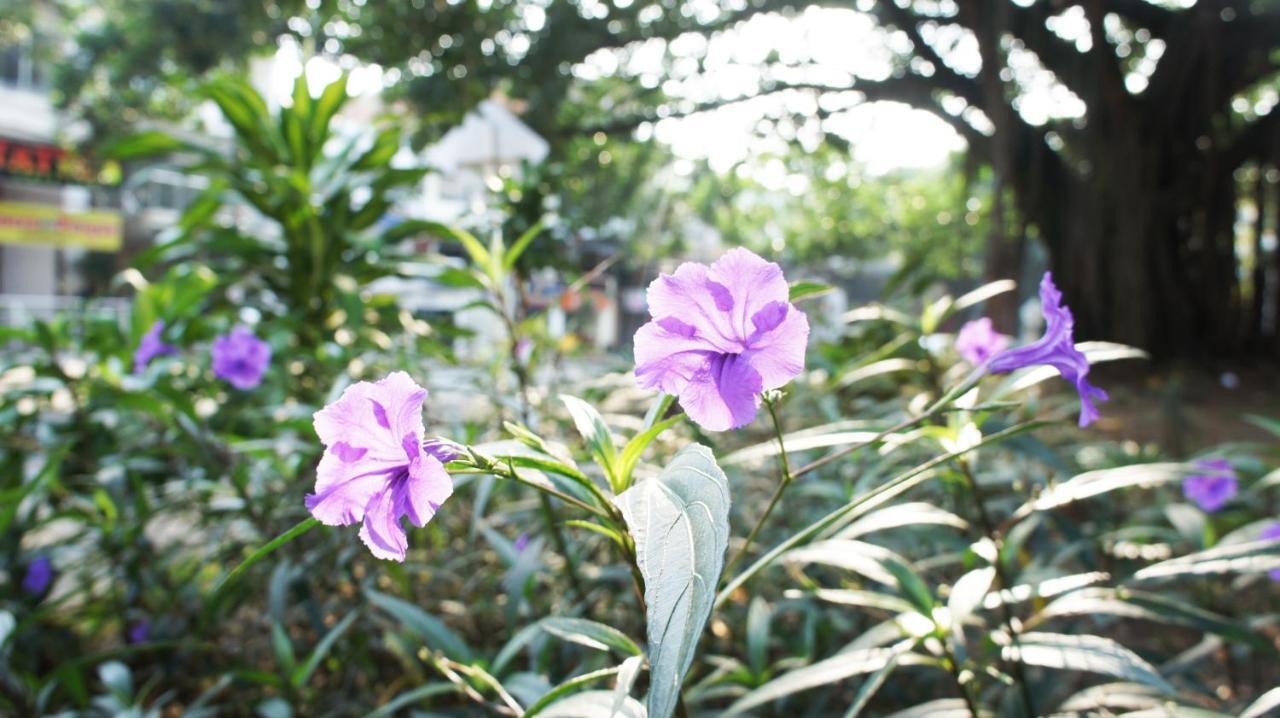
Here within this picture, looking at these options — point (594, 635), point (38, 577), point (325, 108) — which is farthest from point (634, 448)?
point (325, 108)

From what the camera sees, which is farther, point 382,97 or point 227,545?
point 382,97

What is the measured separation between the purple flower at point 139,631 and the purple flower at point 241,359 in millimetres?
380

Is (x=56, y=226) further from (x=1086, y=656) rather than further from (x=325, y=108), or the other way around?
(x=1086, y=656)

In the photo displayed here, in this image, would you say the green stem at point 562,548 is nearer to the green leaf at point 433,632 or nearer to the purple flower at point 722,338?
the green leaf at point 433,632

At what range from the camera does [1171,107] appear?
6246mm

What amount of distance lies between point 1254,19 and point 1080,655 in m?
6.70

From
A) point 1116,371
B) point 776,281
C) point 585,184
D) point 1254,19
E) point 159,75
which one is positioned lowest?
point 1116,371

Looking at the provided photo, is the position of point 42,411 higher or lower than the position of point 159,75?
lower

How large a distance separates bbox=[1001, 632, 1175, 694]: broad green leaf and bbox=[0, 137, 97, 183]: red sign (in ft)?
45.3

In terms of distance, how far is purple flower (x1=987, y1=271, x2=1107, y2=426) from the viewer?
58 cm

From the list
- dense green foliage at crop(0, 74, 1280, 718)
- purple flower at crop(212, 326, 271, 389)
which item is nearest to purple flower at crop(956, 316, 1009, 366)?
dense green foliage at crop(0, 74, 1280, 718)

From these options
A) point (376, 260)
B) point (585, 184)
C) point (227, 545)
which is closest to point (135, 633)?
point (227, 545)

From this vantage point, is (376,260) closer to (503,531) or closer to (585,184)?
(503,531)

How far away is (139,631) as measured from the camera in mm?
1305
